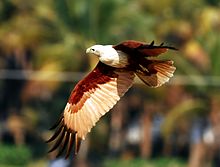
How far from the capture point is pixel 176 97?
31391 mm

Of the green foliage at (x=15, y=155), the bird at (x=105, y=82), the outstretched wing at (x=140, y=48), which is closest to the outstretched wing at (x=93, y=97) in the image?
the bird at (x=105, y=82)

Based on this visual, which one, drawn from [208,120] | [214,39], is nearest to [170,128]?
[208,120]

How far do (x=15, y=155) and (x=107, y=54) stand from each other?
67.9ft

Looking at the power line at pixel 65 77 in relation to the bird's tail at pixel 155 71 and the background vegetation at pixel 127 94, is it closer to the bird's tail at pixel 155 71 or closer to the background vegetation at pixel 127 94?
the background vegetation at pixel 127 94

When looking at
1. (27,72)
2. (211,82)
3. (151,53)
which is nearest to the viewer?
(151,53)

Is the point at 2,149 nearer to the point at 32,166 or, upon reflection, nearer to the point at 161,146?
the point at 32,166

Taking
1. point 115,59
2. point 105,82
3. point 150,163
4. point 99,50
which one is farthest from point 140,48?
point 150,163

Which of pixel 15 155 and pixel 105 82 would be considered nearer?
pixel 105 82

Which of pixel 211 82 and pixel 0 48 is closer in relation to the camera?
pixel 211 82

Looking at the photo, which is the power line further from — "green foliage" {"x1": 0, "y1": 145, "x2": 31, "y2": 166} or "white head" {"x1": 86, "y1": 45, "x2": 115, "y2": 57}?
"white head" {"x1": 86, "y1": 45, "x2": 115, "y2": 57}

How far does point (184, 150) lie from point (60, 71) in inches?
264

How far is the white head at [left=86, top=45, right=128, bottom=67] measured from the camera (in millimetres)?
10188

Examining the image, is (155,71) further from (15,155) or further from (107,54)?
(15,155)

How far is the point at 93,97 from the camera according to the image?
10.8 metres
